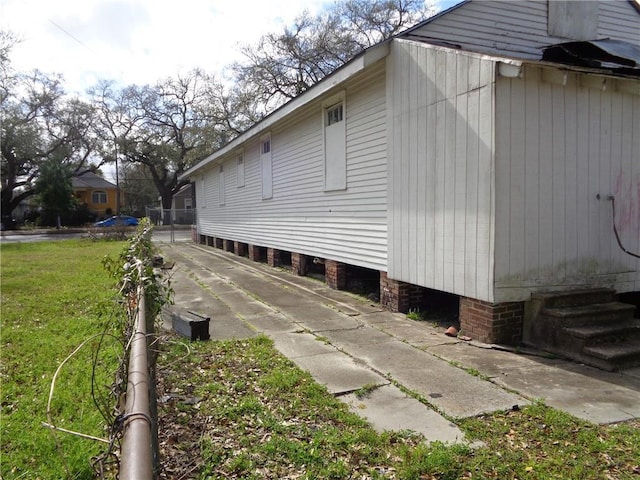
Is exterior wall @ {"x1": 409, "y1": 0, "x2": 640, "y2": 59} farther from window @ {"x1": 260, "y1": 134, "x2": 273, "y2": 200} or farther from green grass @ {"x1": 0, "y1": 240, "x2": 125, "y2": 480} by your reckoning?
window @ {"x1": 260, "y1": 134, "x2": 273, "y2": 200}

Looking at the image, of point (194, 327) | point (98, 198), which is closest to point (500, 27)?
point (194, 327)

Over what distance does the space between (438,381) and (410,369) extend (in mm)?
351

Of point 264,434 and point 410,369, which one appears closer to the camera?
point 264,434

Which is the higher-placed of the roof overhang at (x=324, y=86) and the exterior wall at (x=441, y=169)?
the roof overhang at (x=324, y=86)

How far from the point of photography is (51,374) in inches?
163

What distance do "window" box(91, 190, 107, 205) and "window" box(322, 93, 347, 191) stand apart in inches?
2203

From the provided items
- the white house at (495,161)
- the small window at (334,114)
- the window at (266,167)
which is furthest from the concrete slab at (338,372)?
the window at (266,167)

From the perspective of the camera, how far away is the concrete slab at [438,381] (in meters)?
3.33

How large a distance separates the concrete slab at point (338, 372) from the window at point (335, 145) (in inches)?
164

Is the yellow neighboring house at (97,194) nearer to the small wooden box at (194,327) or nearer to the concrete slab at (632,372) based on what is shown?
the small wooden box at (194,327)

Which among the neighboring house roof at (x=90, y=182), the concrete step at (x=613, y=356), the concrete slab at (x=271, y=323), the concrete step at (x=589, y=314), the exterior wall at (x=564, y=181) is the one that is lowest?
the concrete slab at (x=271, y=323)

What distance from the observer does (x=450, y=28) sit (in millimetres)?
6871

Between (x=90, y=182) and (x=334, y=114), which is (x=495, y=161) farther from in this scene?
(x=90, y=182)

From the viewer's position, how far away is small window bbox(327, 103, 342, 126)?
8258 mm
